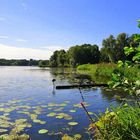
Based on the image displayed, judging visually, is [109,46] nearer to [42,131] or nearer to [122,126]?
[42,131]

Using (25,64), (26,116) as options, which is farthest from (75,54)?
(25,64)

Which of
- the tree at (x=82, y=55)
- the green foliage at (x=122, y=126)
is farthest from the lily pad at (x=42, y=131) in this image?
the tree at (x=82, y=55)

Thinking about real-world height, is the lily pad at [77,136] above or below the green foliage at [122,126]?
below

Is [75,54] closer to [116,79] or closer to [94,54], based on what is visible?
[94,54]

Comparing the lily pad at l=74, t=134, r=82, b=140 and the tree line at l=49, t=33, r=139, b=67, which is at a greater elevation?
the tree line at l=49, t=33, r=139, b=67

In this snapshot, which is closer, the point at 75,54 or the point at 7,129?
the point at 7,129

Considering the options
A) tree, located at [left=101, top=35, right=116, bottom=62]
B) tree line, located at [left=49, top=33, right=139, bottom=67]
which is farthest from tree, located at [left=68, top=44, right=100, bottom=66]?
tree, located at [left=101, top=35, right=116, bottom=62]

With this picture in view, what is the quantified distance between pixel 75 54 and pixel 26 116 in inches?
2894

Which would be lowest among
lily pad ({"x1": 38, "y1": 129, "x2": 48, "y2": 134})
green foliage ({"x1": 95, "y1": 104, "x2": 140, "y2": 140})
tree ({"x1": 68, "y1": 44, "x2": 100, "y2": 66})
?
lily pad ({"x1": 38, "y1": 129, "x2": 48, "y2": 134})

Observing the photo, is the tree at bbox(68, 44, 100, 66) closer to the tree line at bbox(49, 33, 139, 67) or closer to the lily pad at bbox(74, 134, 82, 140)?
the tree line at bbox(49, 33, 139, 67)

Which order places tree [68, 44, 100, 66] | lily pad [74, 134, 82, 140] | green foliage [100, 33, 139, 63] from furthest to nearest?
tree [68, 44, 100, 66], green foliage [100, 33, 139, 63], lily pad [74, 134, 82, 140]

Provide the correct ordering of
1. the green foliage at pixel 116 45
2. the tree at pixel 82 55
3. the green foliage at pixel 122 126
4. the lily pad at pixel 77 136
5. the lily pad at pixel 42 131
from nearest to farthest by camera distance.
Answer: the green foliage at pixel 122 126 → the lily pad at pixel 77 136 → the lily pad at pixel 42 131 → the green foliage at pixel 116 45 → the tree at pixel 82 55

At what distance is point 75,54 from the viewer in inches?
3334

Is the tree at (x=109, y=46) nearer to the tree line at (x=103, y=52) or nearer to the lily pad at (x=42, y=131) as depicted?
the tree line at (x=103, y=52)
